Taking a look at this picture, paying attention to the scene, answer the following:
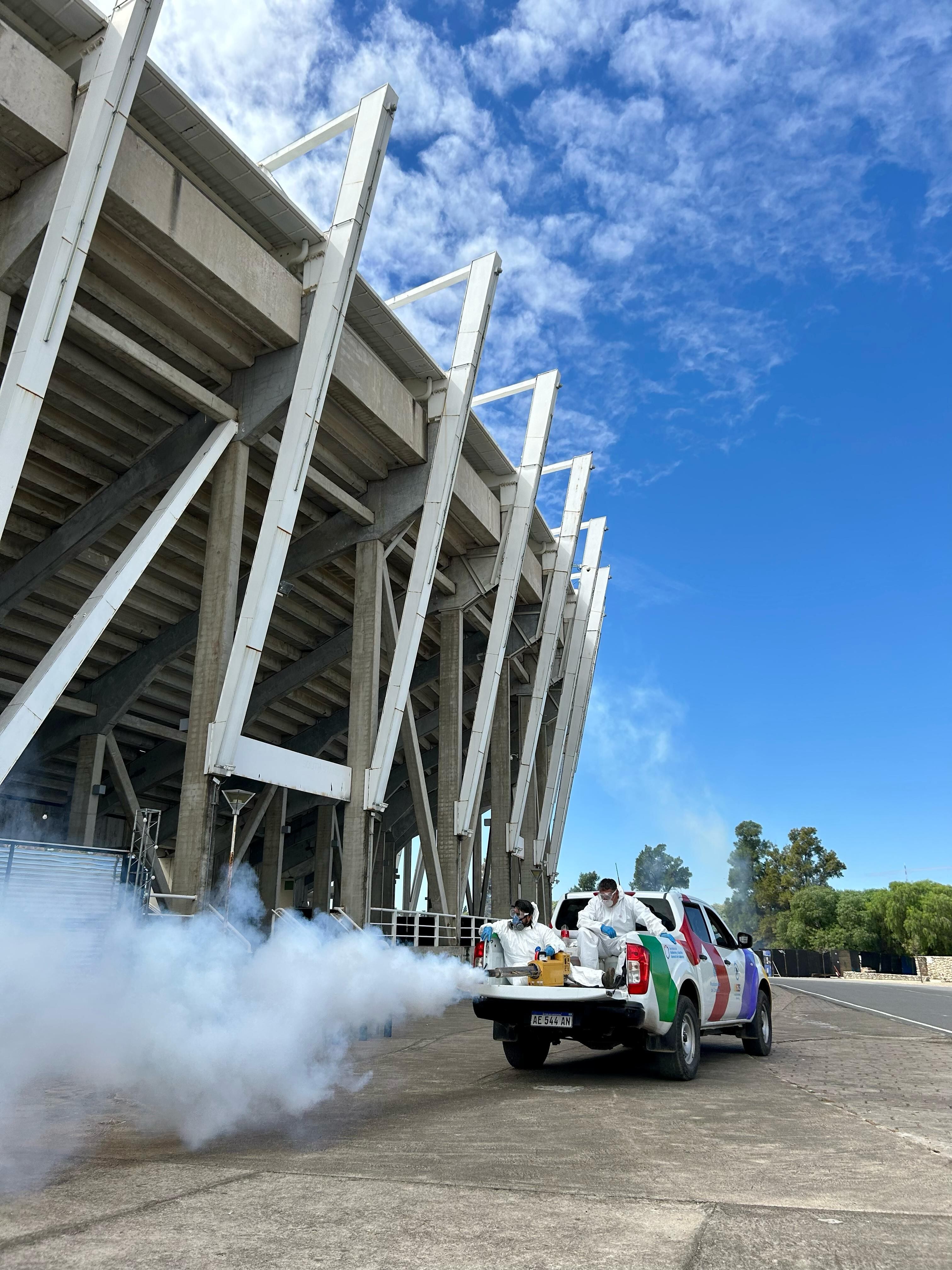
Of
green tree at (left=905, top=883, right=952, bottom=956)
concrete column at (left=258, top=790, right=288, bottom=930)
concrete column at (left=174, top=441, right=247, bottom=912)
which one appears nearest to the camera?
concrete column at (left=174, top=441, right=247, bottom=912)

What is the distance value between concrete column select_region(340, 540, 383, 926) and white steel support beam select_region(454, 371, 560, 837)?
4.22 m

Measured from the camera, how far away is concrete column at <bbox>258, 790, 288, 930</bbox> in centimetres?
3438

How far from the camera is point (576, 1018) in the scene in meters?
8.38

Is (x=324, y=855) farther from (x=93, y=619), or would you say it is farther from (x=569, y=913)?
(x=569, y=913)

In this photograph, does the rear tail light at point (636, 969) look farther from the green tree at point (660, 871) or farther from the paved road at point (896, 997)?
the green tree at point (660, 871)

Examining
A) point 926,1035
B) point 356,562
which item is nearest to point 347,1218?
point 926,1035

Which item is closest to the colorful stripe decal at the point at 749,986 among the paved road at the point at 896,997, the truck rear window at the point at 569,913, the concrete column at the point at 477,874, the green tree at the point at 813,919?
the truck rear window at the point at 569,913

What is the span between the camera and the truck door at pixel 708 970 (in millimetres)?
9469

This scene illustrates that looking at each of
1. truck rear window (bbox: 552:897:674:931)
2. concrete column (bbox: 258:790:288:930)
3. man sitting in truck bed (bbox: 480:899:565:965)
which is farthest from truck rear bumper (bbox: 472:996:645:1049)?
concrete column (bbox: 258:790:288:930)

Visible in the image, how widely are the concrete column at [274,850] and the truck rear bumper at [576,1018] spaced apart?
2588cm

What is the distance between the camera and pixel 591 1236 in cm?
362

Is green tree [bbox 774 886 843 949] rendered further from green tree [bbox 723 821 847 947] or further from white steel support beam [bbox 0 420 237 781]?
white steel support beam [bbox 0 420 237 781]

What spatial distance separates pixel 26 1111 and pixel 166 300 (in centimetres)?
1238

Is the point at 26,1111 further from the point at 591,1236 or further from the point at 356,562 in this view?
the point at 356,562
